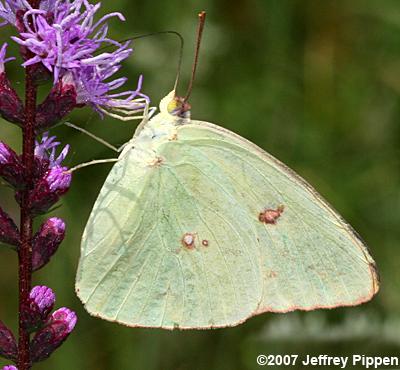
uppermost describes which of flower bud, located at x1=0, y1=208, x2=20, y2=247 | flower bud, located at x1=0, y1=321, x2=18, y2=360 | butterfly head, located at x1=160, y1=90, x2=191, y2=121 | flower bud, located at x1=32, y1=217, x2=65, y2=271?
butterfly head, located at x1=160, y1=90, x2=191, y2=121

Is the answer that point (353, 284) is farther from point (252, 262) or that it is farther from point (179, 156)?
point (179, 156)

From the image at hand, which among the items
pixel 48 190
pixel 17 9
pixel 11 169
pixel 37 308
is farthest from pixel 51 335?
pixel 17 9

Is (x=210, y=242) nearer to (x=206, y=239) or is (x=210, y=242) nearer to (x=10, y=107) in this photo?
(x=206, y=239)

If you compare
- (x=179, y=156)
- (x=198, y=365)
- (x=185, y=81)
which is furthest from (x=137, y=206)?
(x=185, y=81)

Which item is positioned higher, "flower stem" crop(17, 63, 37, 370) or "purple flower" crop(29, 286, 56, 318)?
"flower stem" crop(17, 63, 37, 370)

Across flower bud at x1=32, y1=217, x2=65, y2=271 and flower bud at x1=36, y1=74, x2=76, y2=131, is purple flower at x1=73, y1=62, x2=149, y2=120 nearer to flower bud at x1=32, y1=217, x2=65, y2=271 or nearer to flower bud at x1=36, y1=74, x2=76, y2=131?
→ flower bud at x1=36, y1=74, x2=76, y2=131

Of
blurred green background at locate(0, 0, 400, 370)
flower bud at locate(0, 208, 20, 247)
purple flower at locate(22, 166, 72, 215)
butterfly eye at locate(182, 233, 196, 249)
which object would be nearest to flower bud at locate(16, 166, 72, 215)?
purple flower at locate(22, 166, 72, 215)

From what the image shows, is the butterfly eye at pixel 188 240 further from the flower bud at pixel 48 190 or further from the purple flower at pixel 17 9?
the purple flower at pixel 17 9

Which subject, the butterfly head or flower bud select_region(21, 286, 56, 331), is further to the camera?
the butterfly head
